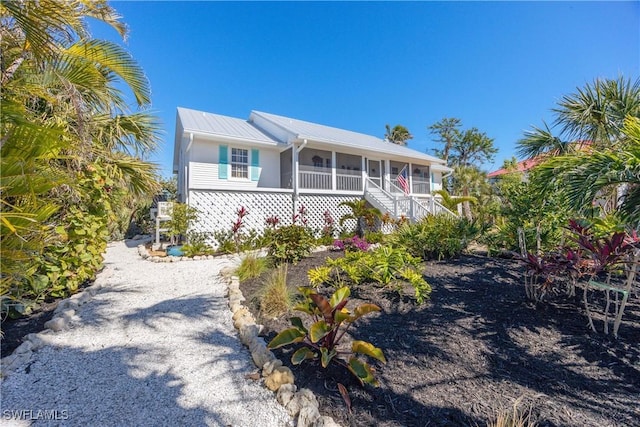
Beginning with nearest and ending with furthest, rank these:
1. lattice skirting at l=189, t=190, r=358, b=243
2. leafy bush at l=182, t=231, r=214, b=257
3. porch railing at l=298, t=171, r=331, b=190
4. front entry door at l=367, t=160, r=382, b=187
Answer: leafy bush at l=182, t=231, r=214, b=257, lattice skirting at l=189, t=190, r=358, b=243, porch railing at l=298, t=171, r=331, b=190, front entry door at l=367, t=160, r=382, b=187

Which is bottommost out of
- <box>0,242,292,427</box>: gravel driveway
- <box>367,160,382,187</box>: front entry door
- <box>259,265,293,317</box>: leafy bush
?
<box>0,242,292,427</box>: gravel driveway

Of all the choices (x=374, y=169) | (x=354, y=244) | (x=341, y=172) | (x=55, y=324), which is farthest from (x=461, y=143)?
(x=55, y=324)

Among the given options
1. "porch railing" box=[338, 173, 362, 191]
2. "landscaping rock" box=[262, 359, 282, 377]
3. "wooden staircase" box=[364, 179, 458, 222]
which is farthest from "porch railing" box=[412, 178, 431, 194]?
"landscaping rock" box=[262, 359, 282, 377]

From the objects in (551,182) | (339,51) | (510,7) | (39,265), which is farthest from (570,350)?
(339,51)

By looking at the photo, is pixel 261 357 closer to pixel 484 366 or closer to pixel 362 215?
pixel 484 366

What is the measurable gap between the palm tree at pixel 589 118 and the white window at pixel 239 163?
393 inches

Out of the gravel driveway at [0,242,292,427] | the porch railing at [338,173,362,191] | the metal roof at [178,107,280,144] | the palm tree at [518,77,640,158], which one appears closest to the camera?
the gravel driveway at [0,242,292,427]

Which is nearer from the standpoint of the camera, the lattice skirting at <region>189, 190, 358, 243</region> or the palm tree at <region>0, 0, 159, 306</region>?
the palm tree at <region>0, 0, 159, 306</region>

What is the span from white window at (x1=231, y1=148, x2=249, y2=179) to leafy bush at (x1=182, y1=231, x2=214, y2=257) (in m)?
3.64

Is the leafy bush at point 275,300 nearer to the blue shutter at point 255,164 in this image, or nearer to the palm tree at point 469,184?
the blue shutter at point 255,164

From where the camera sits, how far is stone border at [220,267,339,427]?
187 cm

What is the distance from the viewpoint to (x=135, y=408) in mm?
2117

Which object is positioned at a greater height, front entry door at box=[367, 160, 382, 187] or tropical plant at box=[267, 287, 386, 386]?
front entry door at box=[367, 160, 382, 187]

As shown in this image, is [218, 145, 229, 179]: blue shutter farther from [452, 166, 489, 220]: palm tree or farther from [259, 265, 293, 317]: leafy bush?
[452, 166, 489, 220]: palm tree
